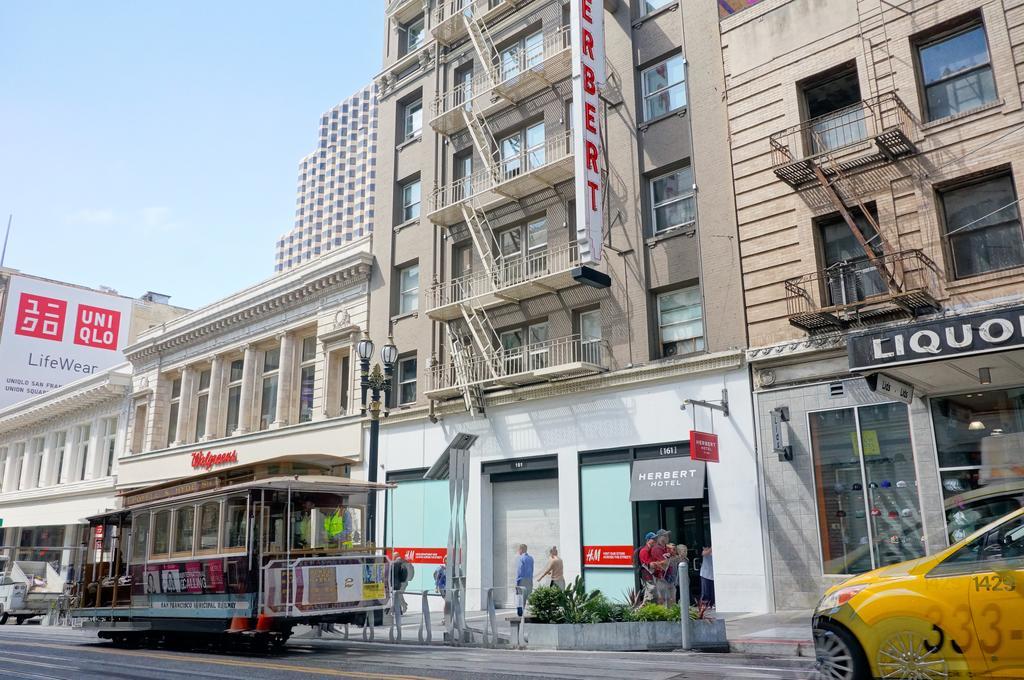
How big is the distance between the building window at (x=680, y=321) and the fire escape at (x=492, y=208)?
5.96 ft

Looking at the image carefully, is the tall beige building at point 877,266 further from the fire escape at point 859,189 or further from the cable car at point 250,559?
the cable car at point 250,559

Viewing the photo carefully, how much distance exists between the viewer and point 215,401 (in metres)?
36.7

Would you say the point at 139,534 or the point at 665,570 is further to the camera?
the point at 665,570

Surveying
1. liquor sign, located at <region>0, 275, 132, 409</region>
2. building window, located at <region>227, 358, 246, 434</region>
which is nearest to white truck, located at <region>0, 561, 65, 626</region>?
building window, located at <region>227, 358, 246, 434</region>

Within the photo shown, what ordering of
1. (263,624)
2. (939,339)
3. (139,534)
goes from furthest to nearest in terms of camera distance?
(139,534)
(263,624)
(939,339)

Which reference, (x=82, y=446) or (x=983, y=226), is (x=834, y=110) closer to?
(x=983, y=226)

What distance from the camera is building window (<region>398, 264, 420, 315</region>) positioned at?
95.2ft

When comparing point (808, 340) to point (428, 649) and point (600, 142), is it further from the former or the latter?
point (428, 649)

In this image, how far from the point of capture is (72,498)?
1791 inches

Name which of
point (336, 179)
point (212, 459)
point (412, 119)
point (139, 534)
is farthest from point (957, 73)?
point (336, 179)

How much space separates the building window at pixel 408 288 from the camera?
29016mm

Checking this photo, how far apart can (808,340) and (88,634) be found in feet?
66.6

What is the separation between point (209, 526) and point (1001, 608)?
13.1 metres

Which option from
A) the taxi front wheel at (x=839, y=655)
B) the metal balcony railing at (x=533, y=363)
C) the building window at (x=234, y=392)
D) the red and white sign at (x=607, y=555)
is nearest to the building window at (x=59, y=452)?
the building window at (x=234, y=392)
